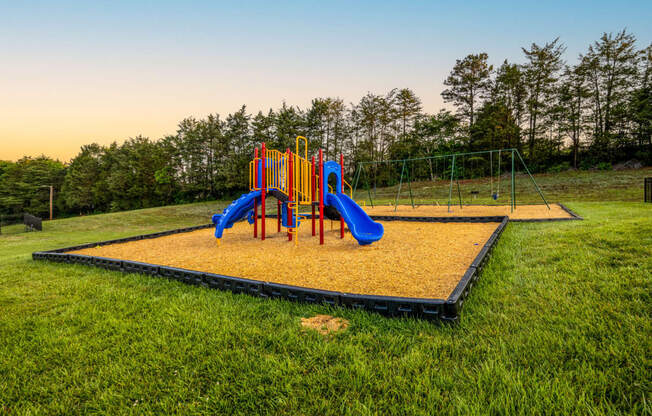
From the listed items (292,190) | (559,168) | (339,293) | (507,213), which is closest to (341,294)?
(339,293)

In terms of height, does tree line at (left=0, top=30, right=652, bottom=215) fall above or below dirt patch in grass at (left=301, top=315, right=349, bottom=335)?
above

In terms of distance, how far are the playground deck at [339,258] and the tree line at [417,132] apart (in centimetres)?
2561

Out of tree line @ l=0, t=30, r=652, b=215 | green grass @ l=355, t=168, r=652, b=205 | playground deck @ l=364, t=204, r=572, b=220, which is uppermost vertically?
tree line @ l=0, t=30, r=652, b=215

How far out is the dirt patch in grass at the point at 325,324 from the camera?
214 cm

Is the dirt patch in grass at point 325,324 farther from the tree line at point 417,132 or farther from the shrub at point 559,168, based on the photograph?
the shrub at point 559,168

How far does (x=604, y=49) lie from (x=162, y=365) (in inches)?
1528

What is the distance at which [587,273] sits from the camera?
9.84 feet

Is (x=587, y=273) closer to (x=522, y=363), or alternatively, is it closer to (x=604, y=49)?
(x=522, y=363)

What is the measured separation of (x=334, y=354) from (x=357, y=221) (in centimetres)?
429

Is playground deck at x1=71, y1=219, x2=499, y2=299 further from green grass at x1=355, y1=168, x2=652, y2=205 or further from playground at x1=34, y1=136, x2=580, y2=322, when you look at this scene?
green grass at x1=355, y1=168, x2=652, y2=205

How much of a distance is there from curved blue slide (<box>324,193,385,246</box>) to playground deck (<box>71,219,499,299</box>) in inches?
8.7

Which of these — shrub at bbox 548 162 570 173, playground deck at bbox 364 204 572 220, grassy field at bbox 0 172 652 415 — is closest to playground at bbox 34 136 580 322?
grassy field at bbox 0 172 652 415

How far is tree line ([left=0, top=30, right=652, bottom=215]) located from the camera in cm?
2475

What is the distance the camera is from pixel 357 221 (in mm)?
5973
